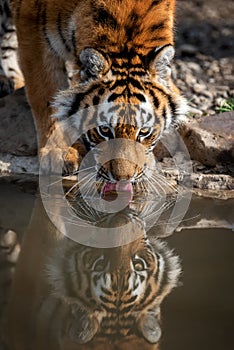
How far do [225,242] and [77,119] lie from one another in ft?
3.57

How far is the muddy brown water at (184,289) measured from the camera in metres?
2.05

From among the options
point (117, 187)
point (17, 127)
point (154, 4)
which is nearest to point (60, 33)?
point (154, 4)

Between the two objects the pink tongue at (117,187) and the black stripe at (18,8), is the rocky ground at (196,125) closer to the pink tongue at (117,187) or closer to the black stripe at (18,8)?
the pink tongue at (117,187)

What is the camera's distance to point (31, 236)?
9.53 feet

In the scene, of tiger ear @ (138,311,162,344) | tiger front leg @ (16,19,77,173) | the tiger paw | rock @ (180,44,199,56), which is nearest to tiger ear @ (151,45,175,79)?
tiger front leg @ (16,19,77,173)

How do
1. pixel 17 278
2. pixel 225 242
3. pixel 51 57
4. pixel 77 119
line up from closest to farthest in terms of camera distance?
1. pixel 17 278
2. pixel 225 242
3. pixel 77 119
4. pixel 51 57

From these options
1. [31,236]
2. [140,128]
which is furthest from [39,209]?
[140,128]

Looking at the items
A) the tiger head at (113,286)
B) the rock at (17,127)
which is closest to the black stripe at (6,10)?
the rock at (17,127)

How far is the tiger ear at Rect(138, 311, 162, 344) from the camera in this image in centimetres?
208

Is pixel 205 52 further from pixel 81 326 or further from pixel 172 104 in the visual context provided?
pixel 81 326

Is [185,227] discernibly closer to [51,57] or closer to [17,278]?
[17,278]

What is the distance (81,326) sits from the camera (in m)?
2.14

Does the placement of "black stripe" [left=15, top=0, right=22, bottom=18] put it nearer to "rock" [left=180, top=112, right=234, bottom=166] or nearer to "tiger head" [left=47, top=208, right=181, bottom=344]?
"rock" [left=180, top=112, right=234, bottom=166]

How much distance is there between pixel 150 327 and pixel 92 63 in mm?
1477
